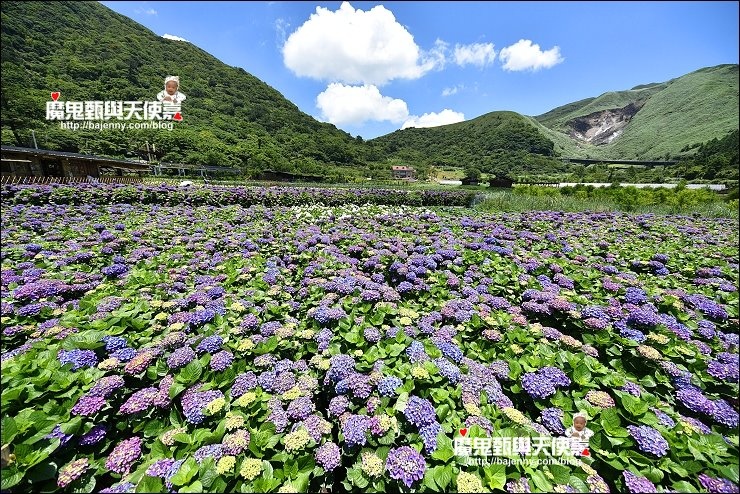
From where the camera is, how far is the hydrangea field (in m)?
1.60

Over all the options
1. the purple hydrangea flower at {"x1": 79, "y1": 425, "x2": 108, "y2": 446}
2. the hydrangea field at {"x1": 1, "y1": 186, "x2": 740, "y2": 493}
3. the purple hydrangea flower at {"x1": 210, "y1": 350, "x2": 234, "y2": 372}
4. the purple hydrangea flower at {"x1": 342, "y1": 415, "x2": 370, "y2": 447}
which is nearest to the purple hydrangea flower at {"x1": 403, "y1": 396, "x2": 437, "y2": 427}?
the hydrangea field at {"x1": 1, "y1": 186, "x2": 740, "y2": 493}

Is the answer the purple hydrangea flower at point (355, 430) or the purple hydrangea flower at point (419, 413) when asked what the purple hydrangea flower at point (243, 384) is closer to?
the purple hydrangea flower at point (355, 430)

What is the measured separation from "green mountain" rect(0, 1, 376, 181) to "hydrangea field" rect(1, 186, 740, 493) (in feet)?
256

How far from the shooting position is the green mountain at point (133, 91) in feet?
205


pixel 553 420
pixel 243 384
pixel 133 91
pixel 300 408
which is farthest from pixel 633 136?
pixel 133 91

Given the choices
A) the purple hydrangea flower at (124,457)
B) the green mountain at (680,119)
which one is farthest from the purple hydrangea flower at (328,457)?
the green mountain at (680,119)

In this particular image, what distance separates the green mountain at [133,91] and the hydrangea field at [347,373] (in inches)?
3076

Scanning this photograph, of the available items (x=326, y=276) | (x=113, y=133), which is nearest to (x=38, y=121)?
(x=113, y=133)

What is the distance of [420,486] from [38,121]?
9332 cm

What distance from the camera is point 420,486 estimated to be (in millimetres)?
1563

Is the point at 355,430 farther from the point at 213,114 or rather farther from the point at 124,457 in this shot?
the point at 213,114

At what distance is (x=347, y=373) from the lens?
6.98 ft

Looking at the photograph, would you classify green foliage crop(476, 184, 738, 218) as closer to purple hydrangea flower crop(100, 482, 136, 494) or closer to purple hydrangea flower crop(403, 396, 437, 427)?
purple hydrangea flower crop(403, 396, 437, 427)

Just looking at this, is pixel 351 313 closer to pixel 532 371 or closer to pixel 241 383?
pixel 241 383
